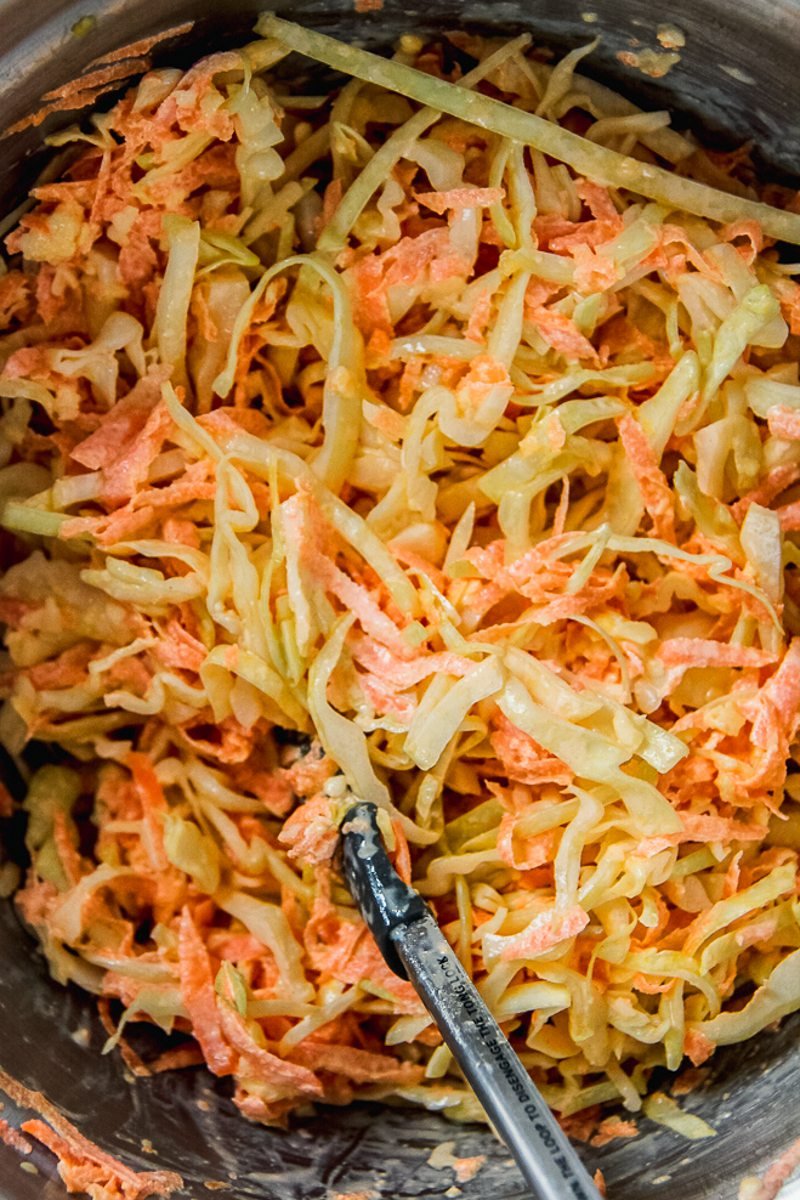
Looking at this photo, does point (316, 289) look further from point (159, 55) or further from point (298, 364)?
point (159, 55)

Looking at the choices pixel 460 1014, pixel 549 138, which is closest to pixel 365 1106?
pixel 460 1014

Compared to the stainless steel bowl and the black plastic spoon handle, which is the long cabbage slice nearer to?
the stainless steel bowl

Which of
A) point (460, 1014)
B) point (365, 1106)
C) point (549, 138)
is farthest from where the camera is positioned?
point (365, 1106)

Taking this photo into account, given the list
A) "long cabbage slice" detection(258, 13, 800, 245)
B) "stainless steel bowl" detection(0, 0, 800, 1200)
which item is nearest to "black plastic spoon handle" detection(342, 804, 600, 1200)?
"stainless steel bowl" detection(0, 0, 800, 1200)

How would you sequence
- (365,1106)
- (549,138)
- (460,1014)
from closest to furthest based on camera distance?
(460,1014)
(549,138)
(365,1106)

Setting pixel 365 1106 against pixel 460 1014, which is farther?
pixel 365 1106

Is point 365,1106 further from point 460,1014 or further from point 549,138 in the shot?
point 549,138

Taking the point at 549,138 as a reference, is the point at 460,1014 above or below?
below

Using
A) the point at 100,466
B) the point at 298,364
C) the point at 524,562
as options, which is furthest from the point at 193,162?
the point at 524,562
